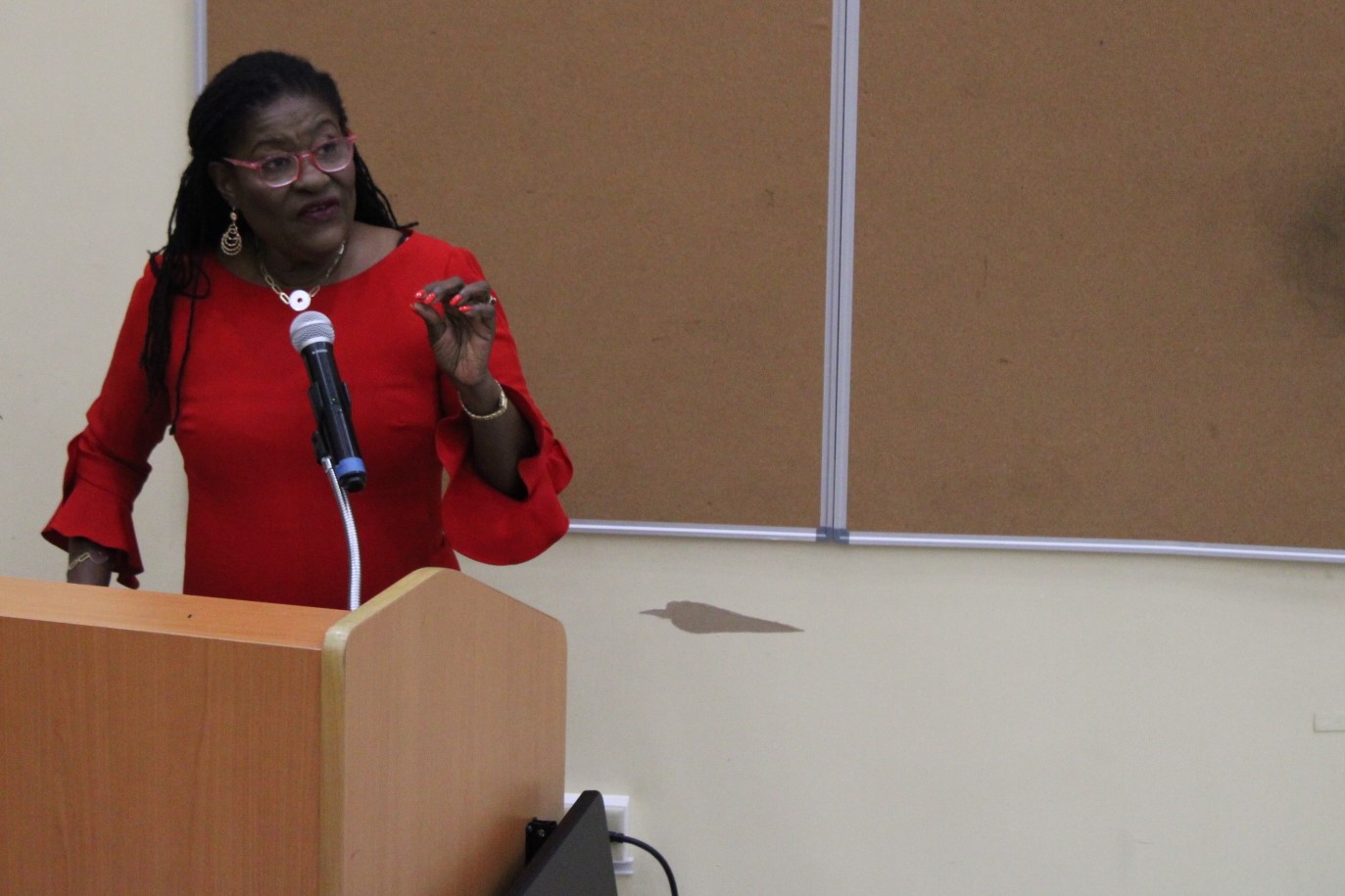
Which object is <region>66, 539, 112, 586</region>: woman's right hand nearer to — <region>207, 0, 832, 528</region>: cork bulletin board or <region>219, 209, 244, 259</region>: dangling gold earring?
<region>219, 209, 244, 259</region>: dangling gold earring

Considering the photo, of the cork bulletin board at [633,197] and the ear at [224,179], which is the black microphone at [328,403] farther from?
the cork bulletin board at [633,197]

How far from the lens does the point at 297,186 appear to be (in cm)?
136

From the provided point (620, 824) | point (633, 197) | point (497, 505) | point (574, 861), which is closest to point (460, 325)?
point (497, 505)

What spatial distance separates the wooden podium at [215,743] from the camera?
2.74 ft

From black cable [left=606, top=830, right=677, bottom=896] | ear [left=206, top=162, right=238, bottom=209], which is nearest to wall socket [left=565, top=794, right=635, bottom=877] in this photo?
black cable [left=606, top=830, right=677, bottom=896]

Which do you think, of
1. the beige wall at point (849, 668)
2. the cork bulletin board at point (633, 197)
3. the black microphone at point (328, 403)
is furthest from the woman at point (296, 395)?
the beige wall at point (849, 668)

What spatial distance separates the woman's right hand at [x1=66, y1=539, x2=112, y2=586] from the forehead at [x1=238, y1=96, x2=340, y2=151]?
1.68 ft

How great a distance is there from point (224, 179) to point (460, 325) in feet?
1.44

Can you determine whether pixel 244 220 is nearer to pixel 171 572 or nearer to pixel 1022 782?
pixel 171 572

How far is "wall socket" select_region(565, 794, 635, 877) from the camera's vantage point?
2.24 metres

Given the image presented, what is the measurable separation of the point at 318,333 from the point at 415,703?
0.37m

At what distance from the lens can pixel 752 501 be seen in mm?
2162

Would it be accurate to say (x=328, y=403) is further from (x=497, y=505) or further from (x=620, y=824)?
(x=620, y=824)

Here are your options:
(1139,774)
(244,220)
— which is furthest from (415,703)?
(1139,774)
